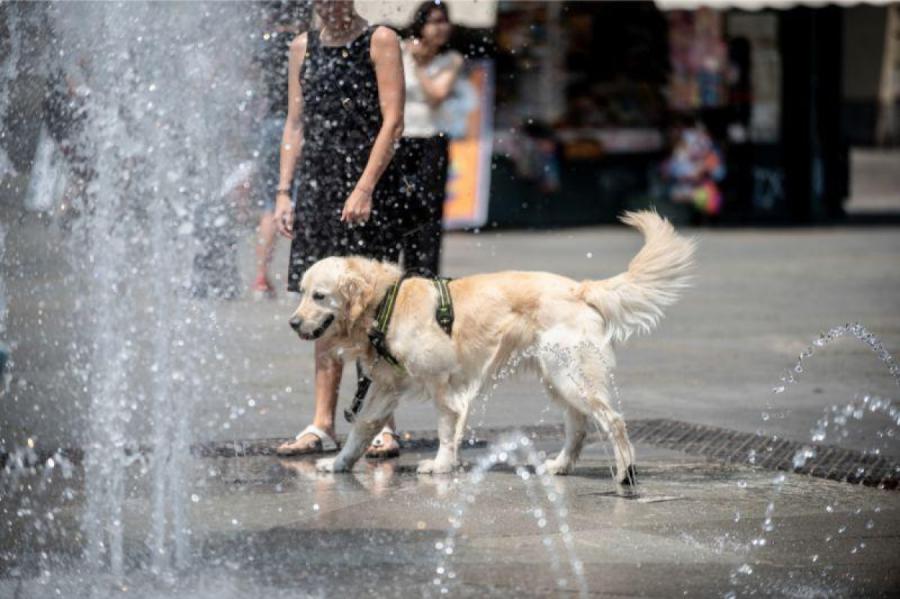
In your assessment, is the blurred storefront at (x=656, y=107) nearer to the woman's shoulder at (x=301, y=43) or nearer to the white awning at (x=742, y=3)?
the white awning at (x=742, y=3)

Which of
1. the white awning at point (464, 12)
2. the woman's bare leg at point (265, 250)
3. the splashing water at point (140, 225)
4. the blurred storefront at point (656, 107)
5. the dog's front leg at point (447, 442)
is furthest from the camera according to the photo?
the blurred storefront at point (656, 107)

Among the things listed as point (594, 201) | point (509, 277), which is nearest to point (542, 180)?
point (594, 201)

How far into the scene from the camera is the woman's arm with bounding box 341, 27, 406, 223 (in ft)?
22.8

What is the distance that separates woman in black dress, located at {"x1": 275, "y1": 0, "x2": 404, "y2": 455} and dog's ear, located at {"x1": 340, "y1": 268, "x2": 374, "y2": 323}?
0.51m

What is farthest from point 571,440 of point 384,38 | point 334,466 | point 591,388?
point 384,38

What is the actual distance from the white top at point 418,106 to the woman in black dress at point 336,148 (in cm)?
66

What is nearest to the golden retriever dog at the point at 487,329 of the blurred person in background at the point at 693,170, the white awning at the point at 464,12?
the white awning at the point at 464,12

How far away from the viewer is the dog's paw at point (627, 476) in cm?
644

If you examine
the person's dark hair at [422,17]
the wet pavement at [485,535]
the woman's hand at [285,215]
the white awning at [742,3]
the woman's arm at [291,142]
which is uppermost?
the white awning at [742,3]

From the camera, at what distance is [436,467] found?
21.8ft

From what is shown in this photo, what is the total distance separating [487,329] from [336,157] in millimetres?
1183

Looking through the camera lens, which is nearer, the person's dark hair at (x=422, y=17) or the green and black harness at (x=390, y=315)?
the green and black harness at (x=390, y=315)

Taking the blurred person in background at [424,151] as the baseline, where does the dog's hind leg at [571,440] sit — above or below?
below

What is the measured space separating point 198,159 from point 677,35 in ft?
38.5
